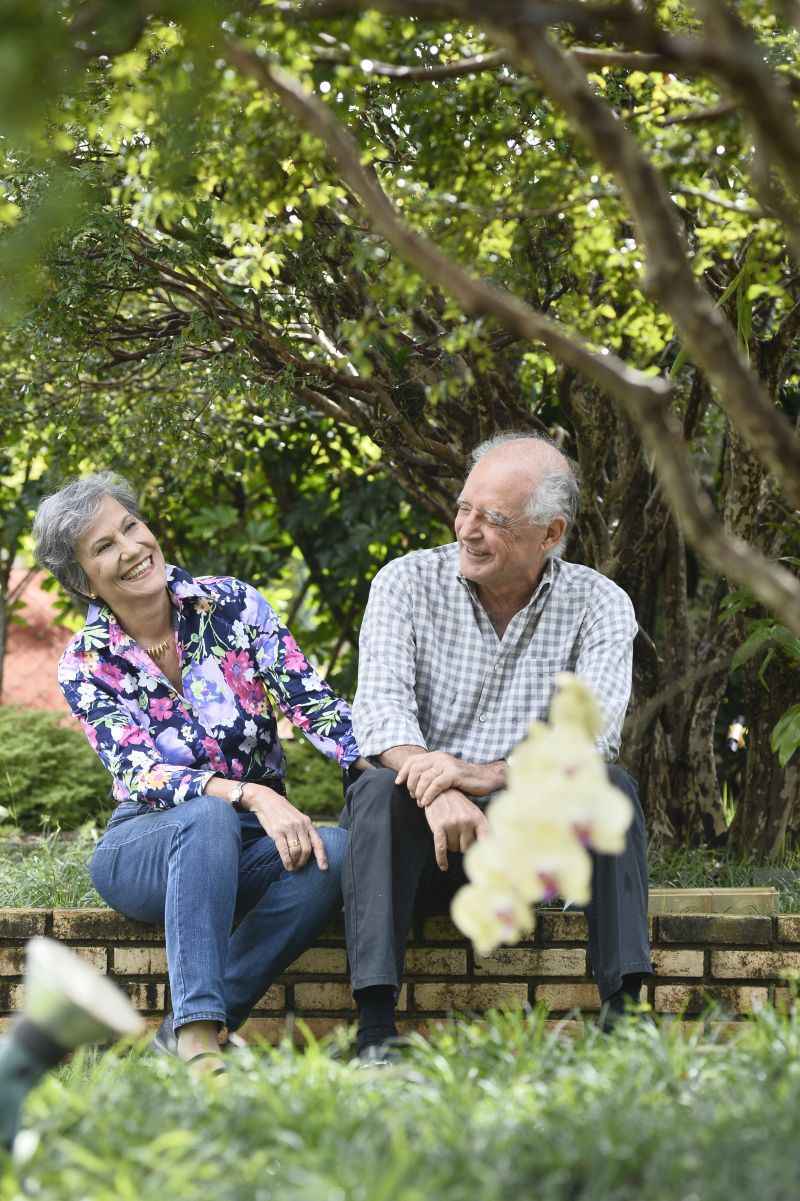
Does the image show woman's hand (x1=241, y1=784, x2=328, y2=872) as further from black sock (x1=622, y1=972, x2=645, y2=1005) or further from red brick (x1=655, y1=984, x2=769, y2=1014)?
red brick (x1=655, y1=984, x2=769, y2=1014)

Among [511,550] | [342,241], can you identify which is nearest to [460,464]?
[342,241]

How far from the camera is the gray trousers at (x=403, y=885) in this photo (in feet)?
9.25

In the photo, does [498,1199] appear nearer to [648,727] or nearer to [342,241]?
[342,241]

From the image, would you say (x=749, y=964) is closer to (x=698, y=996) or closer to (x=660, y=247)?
(x=698, y=996)

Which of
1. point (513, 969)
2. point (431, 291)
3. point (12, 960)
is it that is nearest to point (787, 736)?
point (513, 969)

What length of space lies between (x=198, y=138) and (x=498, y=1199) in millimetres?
1656

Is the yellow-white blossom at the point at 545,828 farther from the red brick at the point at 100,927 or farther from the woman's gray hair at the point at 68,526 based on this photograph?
the woman's gray hair at the point at 68,526

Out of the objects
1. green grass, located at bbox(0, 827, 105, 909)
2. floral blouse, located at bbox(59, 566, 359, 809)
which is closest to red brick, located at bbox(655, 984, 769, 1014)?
floral blouse, located at bbox(59, 566, 359, 809)

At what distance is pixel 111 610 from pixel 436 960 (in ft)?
3.60

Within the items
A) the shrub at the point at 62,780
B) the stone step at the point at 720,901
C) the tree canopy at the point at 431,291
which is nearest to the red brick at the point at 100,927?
the stone step at the point at 720,901

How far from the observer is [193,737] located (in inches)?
133

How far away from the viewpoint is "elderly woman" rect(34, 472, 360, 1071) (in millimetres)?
3072

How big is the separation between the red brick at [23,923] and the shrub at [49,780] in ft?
6.41

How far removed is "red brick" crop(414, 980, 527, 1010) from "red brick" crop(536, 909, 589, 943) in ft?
0.43
